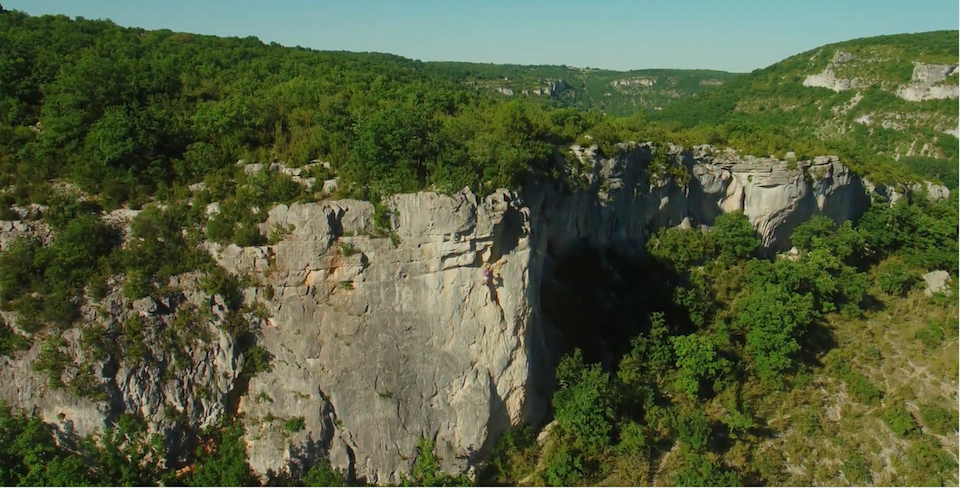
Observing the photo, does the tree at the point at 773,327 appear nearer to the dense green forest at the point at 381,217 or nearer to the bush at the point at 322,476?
the dense green forest at the point at 381,217

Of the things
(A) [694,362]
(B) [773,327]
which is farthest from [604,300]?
(B) [773,327]

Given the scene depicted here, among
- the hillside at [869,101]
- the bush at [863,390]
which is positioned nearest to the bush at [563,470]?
the bush at [863,390]

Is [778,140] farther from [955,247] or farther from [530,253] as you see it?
[530,253]

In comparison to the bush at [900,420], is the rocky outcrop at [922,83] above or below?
above

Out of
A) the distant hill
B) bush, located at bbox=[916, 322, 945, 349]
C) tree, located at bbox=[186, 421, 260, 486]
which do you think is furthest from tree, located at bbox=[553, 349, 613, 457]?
the distant hill

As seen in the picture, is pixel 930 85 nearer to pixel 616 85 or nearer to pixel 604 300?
pixel 604 300

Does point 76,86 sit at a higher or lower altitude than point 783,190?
higher

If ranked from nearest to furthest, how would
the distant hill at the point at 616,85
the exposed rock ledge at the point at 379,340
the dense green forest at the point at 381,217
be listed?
the dense green forest at the point at 381,217 → the exposed rock ledge at the point at 379,340 → the distant hill at the point at 616,85

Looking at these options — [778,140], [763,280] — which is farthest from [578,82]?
[763,280]
